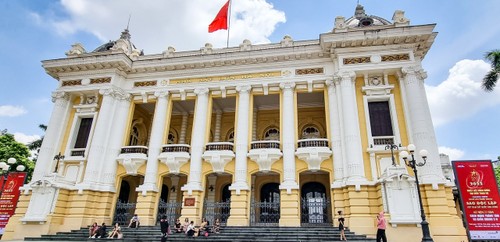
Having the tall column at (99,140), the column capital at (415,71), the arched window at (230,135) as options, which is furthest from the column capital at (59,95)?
the column capital at (415,71)

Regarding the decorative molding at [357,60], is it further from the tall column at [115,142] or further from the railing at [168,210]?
the tall column at [115,142]

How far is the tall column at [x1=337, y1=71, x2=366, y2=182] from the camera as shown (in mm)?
14820

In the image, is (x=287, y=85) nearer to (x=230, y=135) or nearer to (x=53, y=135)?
(x=230, y=135)

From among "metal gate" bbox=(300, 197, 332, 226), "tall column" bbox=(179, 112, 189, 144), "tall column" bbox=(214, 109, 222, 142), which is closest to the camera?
"metal gate" bbox=(300, 197, 332, 226)

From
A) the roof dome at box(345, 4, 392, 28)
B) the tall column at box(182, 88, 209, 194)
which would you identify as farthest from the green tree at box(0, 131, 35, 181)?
the roof dome at box(345, 4, 392, 28)

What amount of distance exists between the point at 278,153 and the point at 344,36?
7.52 m

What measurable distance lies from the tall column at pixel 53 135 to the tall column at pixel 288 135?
14.1 m

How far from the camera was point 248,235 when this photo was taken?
13375mm

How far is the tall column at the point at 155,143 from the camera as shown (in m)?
17.3

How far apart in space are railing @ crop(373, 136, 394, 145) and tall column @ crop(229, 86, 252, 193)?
7047 mm

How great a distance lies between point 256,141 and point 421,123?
8661mm

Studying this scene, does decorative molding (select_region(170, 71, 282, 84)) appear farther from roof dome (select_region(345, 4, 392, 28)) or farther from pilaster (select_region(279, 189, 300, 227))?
pilaster (select_region(279, 189, 300, 227))

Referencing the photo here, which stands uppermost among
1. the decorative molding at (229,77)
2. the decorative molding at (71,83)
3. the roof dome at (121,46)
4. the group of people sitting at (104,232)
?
the roof dome at (121,46)

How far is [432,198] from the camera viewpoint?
13523mm
